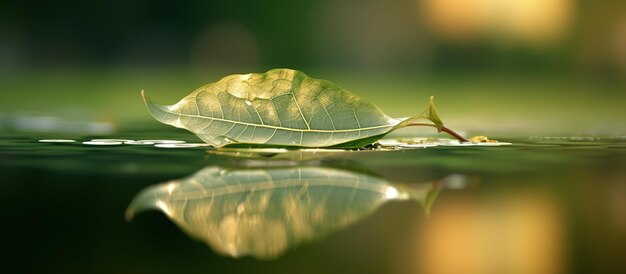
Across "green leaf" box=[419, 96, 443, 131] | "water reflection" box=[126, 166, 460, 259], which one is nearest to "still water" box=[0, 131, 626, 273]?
"water reflection" box=[126, 166, 460, 259]

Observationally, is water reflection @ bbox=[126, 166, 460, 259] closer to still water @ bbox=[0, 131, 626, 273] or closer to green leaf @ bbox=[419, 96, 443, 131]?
still water @ bbox=[0, 131, 626, 273]

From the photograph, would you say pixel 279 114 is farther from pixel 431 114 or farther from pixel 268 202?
pixel 268 202

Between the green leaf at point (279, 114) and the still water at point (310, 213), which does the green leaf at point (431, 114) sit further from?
the still water at point (310, 213)

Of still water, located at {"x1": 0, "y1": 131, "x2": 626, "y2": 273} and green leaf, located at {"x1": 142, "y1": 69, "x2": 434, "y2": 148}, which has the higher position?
green leaf, located at {"x1": 142, "y1": 69, "x2": 434, "y2": 148}

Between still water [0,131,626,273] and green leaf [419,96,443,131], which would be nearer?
still water [0,131,626,273]

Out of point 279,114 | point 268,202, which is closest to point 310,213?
point 268,202

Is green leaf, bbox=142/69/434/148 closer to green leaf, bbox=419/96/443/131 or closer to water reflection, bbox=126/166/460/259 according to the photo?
green leaf, bbox=419/96/443/131

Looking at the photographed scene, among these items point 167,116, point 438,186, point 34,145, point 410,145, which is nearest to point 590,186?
point 438,186

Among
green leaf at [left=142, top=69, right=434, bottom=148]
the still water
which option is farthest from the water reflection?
green leaf at [left=142, top=69, right=434, bottom=148]
